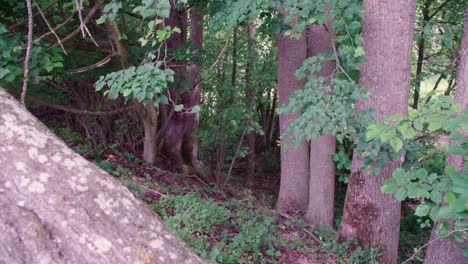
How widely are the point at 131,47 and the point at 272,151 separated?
8.67 m

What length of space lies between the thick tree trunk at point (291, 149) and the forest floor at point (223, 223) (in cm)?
32

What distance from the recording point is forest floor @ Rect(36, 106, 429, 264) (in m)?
4.64

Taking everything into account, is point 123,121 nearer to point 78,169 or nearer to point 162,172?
point 162,172

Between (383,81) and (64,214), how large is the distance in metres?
4.18

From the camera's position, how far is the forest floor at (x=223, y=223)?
4637mm

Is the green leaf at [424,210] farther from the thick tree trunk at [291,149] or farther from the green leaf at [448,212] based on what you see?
the thick tree trunk at [291,149]

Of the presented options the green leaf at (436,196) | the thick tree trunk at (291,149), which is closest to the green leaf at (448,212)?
the green leaf at (436,196)

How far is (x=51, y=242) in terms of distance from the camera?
141 cm

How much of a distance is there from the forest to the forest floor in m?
0.03

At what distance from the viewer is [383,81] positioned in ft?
16.0

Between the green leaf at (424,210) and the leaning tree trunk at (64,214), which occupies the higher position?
the leaning tree trunk at (64,214)

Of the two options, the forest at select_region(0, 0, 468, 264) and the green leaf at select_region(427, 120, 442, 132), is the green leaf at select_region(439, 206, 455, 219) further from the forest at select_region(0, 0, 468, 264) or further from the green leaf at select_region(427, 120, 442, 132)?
the green leaf at select_region(427, 120, 442, 132)

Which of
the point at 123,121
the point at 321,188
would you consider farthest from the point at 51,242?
the point at 123,121

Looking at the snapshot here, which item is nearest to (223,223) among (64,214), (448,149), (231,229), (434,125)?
(231,229)
